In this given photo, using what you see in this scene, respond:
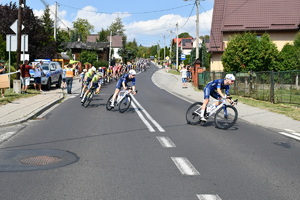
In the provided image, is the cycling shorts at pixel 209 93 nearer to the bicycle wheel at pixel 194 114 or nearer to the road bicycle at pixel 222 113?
the road bicycle at pixel 222 113

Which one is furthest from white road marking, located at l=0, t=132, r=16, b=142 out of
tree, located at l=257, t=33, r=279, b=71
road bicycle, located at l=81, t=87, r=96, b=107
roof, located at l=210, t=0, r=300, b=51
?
roof, located at l=210, t=0, r=300, b=51

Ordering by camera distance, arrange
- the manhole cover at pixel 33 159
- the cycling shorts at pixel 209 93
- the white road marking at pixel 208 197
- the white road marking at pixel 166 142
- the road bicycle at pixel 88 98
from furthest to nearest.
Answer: the road bicycle at pixel 88 98 → the cycling shorts at pixel 209 93 → the white road marking at pixel 166 142 → the manhole cover at pixel 33 159 → the white road marking at pixel 208 197

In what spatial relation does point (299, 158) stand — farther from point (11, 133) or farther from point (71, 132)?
point (11, 133)

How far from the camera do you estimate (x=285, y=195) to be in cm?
489

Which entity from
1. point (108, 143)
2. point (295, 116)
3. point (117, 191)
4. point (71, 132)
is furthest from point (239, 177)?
point (295, 116)

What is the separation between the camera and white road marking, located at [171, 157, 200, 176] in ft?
19.4

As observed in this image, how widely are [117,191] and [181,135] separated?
4.75 m

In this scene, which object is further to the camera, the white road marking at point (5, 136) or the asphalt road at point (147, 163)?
the white road marking at point (5, 136)

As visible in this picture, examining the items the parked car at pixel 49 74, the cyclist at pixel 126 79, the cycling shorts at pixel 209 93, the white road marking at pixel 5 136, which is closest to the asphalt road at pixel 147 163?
the white road marking at pixel 5 136

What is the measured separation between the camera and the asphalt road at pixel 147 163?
4.93 metres

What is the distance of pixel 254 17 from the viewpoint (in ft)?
145

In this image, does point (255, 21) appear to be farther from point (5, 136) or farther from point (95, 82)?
point (5, 136)

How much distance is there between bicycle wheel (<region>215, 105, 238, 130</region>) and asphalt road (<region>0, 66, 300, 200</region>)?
8.2 inches

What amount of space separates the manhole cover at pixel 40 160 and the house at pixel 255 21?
3744 cm
